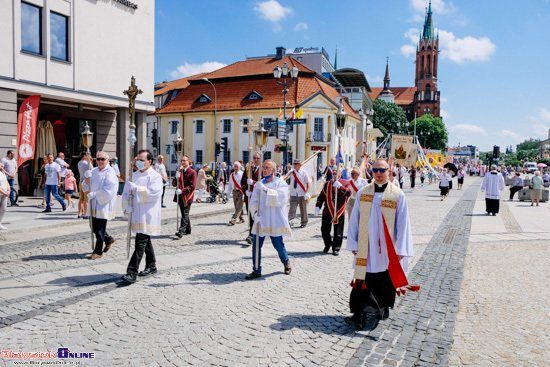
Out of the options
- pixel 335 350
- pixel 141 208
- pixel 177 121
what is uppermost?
pixel 177 121

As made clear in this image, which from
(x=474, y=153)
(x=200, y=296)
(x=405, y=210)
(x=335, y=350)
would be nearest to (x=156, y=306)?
(x=200, y=296)

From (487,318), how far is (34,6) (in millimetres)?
17732

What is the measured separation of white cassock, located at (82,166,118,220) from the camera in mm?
8008

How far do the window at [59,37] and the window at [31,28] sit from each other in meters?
0.44

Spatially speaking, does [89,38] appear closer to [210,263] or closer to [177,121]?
[210,263]

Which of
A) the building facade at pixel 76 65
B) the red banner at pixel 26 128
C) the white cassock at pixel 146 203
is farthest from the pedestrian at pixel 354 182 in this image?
the building facade at pixel 76 65

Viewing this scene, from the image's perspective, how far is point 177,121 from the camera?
4928 centimetres

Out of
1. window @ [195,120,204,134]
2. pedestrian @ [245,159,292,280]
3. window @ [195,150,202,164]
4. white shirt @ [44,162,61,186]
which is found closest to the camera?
pedestrian @ [245,159,292,280]

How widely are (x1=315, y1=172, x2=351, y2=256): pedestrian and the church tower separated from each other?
115 meters

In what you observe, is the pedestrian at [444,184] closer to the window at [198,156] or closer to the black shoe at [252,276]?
the black shoe at [252,276]

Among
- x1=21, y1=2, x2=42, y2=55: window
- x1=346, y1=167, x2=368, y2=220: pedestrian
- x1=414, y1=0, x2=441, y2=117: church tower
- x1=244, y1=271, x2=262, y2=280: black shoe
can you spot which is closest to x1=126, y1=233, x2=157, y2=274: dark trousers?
x1=244, y1=271, x2=262, y2=280: black shoe

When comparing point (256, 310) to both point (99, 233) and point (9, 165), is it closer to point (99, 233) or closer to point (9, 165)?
point (99, 233)

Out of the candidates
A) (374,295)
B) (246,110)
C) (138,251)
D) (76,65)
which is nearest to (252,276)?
(138,251)

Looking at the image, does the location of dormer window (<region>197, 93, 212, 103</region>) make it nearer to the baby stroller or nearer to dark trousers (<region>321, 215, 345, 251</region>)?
the baby stroller
